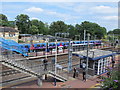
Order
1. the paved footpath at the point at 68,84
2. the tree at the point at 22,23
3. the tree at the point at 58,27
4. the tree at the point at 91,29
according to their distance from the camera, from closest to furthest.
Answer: the paved footpath at the point at 68,84 → the tree at the point at 22,23 → the tree at the point at 58,27 → the tree at the point at 91,29

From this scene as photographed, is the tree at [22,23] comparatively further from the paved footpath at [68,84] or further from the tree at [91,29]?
the paved footpath at [68,84]

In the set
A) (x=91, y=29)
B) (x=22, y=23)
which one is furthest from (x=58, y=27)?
(x=91, y=29)

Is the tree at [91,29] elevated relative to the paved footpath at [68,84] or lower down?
elevated

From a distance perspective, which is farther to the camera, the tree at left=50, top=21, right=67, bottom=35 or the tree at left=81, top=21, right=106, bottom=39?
the tree at left=81, top=21, right=106, bottom=39

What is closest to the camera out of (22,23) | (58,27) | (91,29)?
(22,23)

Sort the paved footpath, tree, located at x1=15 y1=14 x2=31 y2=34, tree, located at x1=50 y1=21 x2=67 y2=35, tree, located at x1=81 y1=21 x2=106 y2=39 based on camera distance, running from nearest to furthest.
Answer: the paved footpath → tree, located at x1=15 y1=14 x2=31 y2=34 → tree, located at x1=50 y1=21 x2=67 y2=35 → tree, located at x1=81 y1=21 x2=106 y2=39

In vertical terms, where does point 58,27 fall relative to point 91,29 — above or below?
above

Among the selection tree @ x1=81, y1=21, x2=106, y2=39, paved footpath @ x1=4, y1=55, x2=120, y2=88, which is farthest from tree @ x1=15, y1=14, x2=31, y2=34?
paved footpath @ x1=4, y1=55, x2=120, y2=88

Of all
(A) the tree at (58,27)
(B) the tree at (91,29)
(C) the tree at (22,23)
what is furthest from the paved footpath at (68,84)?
(B) the tree at (91,29)

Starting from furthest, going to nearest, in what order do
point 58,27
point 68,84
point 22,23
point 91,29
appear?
point 91,29 → point 58,27 → point 22,23 → point 68,84

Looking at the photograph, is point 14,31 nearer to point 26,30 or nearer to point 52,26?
point 26,30

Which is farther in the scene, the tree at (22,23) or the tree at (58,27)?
the tree at (58,27)

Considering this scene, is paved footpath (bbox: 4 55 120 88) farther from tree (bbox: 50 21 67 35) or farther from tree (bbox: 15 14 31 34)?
tree (bbox: 50 21 67 35)

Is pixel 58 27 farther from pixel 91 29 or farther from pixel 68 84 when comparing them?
pixel 68 84
